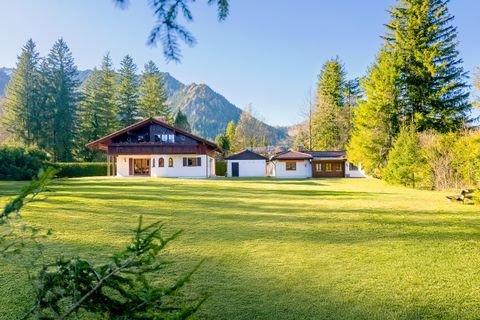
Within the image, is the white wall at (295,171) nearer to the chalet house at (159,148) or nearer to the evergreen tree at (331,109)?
the chalet house at (159,148)

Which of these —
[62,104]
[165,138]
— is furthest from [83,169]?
[62,104]

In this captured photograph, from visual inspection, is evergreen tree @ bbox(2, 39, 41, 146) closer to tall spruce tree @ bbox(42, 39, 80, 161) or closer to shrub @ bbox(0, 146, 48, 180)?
tall spruce tree @ bbox(42, 39, 80, 161)

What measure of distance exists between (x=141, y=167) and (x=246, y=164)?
11.4m

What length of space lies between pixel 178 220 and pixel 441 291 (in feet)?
17.3

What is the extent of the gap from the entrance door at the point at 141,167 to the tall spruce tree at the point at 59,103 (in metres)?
12.1

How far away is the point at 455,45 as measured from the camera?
2658 centimetres

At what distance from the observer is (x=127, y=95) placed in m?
44.2

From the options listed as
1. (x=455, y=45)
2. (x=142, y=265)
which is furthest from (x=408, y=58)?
(x=142, y=265)

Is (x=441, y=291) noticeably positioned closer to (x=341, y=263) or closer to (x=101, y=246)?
(x=341, y=263)

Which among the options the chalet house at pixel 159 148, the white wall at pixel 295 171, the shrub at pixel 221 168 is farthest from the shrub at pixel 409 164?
the shrub at pixel 221 168

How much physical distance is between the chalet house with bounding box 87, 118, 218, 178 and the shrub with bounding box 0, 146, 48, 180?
18.4 ft

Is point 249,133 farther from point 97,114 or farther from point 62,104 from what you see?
point 62,104

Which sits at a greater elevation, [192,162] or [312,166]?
[192,162]

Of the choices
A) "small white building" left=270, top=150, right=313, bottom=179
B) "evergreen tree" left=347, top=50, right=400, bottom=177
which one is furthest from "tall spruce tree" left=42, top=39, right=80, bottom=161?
"evergreen tree" left=347, top=50, right=400, bottom=177
